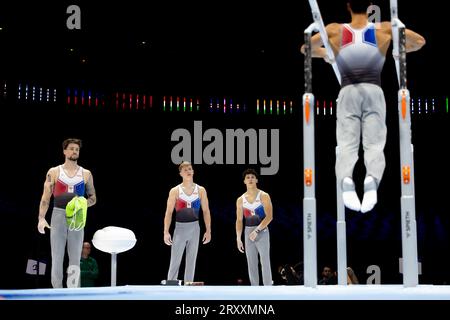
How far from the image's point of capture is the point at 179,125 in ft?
45.0

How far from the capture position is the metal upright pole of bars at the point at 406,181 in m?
5.44

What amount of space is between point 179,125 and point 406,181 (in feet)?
28.2

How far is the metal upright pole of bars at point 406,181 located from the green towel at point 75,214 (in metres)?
3.92

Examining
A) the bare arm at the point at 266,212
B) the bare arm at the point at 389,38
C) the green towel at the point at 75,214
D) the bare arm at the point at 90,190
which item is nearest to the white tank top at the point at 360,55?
the bare arm at the point at 389,38

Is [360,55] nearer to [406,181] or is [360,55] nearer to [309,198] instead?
[406,181]

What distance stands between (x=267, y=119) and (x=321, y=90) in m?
1.32

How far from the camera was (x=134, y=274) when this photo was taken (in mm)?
13844

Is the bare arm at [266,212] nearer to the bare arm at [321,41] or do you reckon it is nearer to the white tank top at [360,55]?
the bare arm at [321,41]

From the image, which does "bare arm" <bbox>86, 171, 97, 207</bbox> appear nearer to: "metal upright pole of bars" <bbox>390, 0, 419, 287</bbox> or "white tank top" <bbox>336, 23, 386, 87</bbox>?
"white tank top" <bbox>336, 23, 386, 87</bbox>

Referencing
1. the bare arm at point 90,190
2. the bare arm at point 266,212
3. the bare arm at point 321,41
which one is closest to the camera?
the bare arm at point 321,41

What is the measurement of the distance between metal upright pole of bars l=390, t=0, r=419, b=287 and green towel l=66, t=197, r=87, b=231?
3.92 meters

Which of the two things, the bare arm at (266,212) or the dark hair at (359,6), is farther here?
the bare arm at (266,212)
